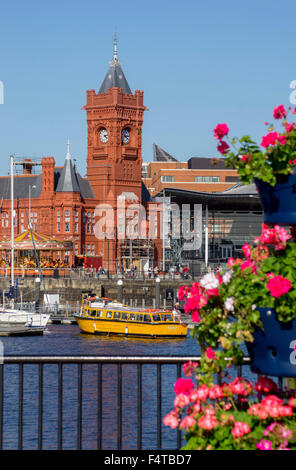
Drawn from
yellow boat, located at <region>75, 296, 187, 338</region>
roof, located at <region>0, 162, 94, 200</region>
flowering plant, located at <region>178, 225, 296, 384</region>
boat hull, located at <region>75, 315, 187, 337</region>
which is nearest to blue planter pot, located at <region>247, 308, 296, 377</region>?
flowering plant, located at <region>178, 225, 296, 384</region>

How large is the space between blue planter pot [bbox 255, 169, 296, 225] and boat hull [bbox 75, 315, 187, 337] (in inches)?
1926

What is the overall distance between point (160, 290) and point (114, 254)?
28201mm

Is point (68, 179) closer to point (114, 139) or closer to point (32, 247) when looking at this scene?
point (114, 139)

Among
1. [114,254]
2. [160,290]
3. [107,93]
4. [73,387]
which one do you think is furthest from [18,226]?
[73,387]

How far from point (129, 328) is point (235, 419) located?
5132 centimetres

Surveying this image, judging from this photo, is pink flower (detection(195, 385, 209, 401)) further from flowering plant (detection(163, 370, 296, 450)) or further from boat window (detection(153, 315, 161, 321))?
boat window (detection(153, 315, 161, 321))

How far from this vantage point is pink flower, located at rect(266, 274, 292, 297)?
5.69 meters

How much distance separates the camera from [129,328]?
57000mm

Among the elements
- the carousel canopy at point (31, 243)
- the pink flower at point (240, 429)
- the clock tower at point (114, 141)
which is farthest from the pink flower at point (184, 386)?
the clock tower at point (114, 141)

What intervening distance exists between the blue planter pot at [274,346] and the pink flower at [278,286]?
0.23 meters

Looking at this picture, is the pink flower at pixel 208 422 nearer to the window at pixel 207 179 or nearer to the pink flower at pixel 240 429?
the pink flower at pixel 240 429

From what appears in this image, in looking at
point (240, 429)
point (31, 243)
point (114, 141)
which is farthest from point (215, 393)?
point (114, 141)
